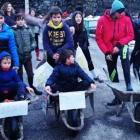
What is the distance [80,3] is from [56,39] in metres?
16.9

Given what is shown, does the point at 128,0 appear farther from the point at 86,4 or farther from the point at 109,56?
the point at 109,56

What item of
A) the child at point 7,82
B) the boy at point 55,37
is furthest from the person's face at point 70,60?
the child at point 7,82

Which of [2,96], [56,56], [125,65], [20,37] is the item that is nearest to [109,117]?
[125,65]

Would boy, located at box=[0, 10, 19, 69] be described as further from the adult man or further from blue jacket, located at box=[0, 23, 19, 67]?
the adult man

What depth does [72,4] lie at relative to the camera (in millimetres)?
20812

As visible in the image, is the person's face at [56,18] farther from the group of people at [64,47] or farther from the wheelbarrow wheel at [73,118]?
the wheelbarrow wheel at [73,118]

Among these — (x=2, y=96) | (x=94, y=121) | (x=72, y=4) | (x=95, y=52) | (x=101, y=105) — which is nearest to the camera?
(x=2, y=96)

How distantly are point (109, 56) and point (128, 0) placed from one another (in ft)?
59.5

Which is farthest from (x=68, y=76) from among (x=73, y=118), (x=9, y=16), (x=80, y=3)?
(x=80, y=3)

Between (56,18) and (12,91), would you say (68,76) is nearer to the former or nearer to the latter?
(12,91)

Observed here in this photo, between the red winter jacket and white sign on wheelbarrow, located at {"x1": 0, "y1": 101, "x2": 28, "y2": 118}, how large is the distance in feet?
6.31

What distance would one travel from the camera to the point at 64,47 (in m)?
4.63

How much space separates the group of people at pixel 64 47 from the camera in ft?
12.9

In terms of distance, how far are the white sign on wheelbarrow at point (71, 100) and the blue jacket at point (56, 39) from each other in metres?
1.24
